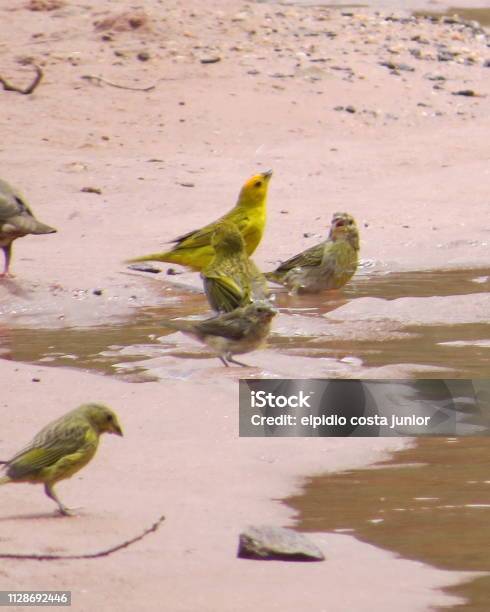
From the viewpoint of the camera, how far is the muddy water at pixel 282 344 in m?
7.52

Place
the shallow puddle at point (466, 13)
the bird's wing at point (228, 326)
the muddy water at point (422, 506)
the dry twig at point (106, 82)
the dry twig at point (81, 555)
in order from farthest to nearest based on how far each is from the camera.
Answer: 1. the shallow puddle at point (466, 13)
2. the dry twig at point (106, 82)
3. the bird's wing at point (228, 326)
4. the muddy water at point (422, 506)
5. the dry twig at point (81, 555)

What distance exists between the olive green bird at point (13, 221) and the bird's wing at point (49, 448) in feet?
14.2

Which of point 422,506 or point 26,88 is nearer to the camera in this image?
point 422,506

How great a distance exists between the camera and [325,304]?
9.45 m

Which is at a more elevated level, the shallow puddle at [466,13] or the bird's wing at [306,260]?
the bird's wing at [306,260]

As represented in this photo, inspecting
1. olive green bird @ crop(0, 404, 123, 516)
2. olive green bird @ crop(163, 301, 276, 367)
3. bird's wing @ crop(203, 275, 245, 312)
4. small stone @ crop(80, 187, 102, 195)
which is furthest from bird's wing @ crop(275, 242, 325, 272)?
olive green bird @ crop(0, 404, 123, 516)

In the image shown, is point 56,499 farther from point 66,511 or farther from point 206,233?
point 206,233

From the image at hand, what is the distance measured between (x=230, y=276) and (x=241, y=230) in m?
1.54

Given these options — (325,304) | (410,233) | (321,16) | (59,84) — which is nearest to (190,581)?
(325,304)

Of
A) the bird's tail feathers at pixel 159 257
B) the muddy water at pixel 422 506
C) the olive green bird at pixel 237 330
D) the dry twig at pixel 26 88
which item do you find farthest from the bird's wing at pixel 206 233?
the dry twig at pixel 26 88

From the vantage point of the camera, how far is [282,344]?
7.96 metres

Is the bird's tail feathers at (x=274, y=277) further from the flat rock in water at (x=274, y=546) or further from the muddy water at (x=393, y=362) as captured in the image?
the flat rock in water at (x=274, y=546)

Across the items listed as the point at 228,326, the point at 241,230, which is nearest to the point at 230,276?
the point at 228,326

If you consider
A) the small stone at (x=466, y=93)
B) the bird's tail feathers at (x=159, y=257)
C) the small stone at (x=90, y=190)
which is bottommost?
the small stone at (x=466, y=93)
